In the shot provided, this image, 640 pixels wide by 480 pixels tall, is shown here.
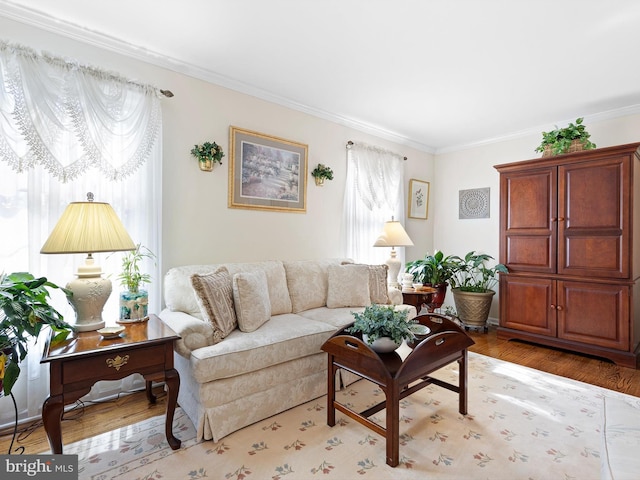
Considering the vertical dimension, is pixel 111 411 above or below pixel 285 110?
below

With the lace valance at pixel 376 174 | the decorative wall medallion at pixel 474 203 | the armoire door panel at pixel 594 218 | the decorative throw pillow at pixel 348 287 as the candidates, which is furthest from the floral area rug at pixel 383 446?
the decorative wall medallion at pixel 474 203

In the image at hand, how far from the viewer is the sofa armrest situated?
75.9 inches

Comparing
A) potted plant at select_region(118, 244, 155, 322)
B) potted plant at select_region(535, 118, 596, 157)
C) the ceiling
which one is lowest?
potted plant at select_region(118, 244, 155, 322)

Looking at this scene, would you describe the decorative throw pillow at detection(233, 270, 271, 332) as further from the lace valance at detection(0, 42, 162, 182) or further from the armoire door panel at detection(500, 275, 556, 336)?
the armoire door panel at detection(500, 275, 556, 336)

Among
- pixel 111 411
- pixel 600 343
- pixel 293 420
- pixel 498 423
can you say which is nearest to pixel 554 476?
pixel 498 423

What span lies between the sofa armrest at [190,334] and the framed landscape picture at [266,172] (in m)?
1.26

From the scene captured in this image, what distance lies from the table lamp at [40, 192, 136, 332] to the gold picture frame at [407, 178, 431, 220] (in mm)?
3802

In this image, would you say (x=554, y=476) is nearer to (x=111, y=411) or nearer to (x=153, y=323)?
(x=153, y=323)

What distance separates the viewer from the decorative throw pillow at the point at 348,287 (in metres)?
3.02

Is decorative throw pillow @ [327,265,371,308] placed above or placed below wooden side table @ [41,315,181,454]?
above

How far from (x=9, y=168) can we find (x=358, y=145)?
3.13 m

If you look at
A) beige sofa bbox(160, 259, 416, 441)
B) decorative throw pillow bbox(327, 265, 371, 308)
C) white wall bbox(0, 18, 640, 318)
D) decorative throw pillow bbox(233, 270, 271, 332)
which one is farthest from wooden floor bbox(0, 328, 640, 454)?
decorative throw pillow bbox(327, 265, 371, 308)

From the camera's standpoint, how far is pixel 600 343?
3.14m

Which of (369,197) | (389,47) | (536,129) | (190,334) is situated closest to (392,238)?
(369,197)
